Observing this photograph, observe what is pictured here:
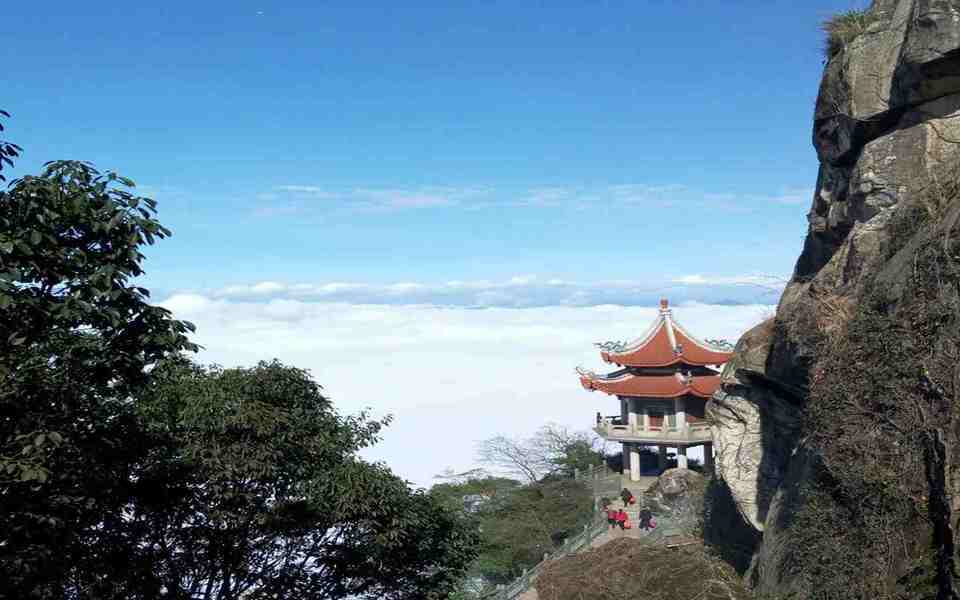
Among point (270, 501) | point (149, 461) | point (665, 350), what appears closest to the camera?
point (149, 461)

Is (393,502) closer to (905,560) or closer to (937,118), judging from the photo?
(905,560)

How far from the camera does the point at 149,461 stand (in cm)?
782

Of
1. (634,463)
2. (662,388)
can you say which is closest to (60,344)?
(662,388)

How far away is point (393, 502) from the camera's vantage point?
8.83 meters

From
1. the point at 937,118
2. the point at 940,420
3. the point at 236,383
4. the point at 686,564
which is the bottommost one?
the point at 686,564

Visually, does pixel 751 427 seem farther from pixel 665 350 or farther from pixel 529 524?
pixel 665 350

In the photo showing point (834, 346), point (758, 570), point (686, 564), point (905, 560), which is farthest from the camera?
point (686, 564)

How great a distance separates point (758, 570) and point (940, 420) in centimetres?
465

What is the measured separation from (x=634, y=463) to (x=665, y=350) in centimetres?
422

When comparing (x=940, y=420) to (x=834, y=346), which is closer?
(x=940, y=420)

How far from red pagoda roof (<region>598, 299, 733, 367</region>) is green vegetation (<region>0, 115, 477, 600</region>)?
1885 centimetres

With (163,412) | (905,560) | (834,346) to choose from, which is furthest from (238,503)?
(834,346)

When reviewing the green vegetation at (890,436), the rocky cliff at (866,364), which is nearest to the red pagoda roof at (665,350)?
the rocky cliff at (866,364)

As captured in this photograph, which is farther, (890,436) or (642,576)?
(642,576)
